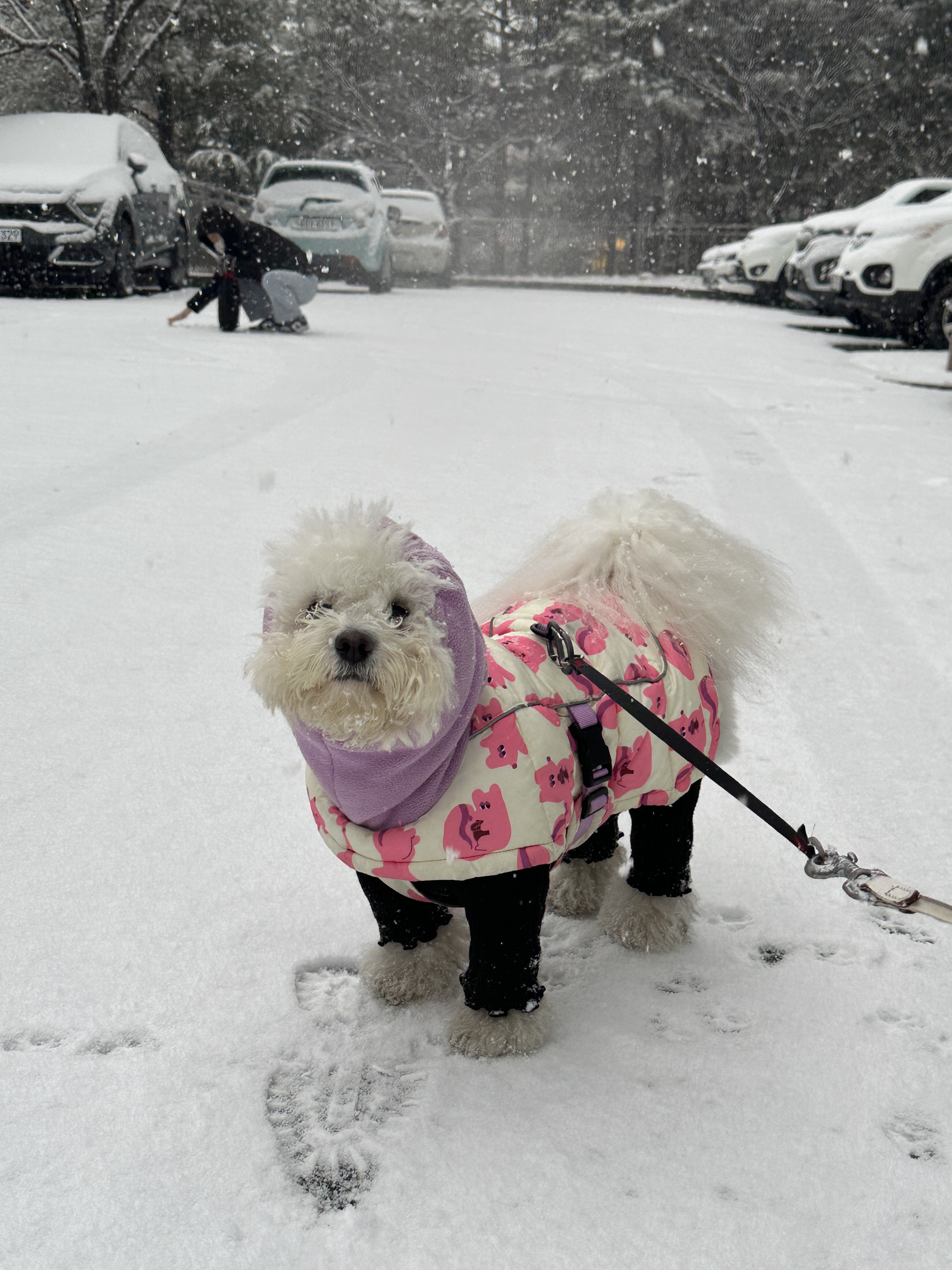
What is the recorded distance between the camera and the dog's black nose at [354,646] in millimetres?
1468

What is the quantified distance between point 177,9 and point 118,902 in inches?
800

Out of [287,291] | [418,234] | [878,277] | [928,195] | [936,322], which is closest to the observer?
[287,291]

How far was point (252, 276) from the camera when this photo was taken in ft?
30.3

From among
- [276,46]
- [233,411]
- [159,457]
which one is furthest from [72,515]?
[276,46]

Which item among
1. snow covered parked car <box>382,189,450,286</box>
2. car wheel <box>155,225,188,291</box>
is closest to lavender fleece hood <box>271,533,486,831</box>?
car wheel <box>155,225,188,291</box>

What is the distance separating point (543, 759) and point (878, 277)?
9.74 m

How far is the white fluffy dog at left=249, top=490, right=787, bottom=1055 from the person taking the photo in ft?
4.98

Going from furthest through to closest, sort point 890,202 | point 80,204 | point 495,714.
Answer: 1. point 890,202
2. point 80,204
3. point 495,714

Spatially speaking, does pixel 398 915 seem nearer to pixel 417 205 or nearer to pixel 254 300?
pixel 254 300

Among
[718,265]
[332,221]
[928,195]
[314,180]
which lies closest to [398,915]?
[332,221]

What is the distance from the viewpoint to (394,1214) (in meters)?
1.48

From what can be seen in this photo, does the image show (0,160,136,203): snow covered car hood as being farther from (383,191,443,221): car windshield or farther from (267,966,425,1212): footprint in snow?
(267,966,425,1212): footprint in snow

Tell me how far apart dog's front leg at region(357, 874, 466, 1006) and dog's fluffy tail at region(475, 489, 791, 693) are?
2.11 ft

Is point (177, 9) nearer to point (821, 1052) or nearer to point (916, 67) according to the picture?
point (916, 67)
